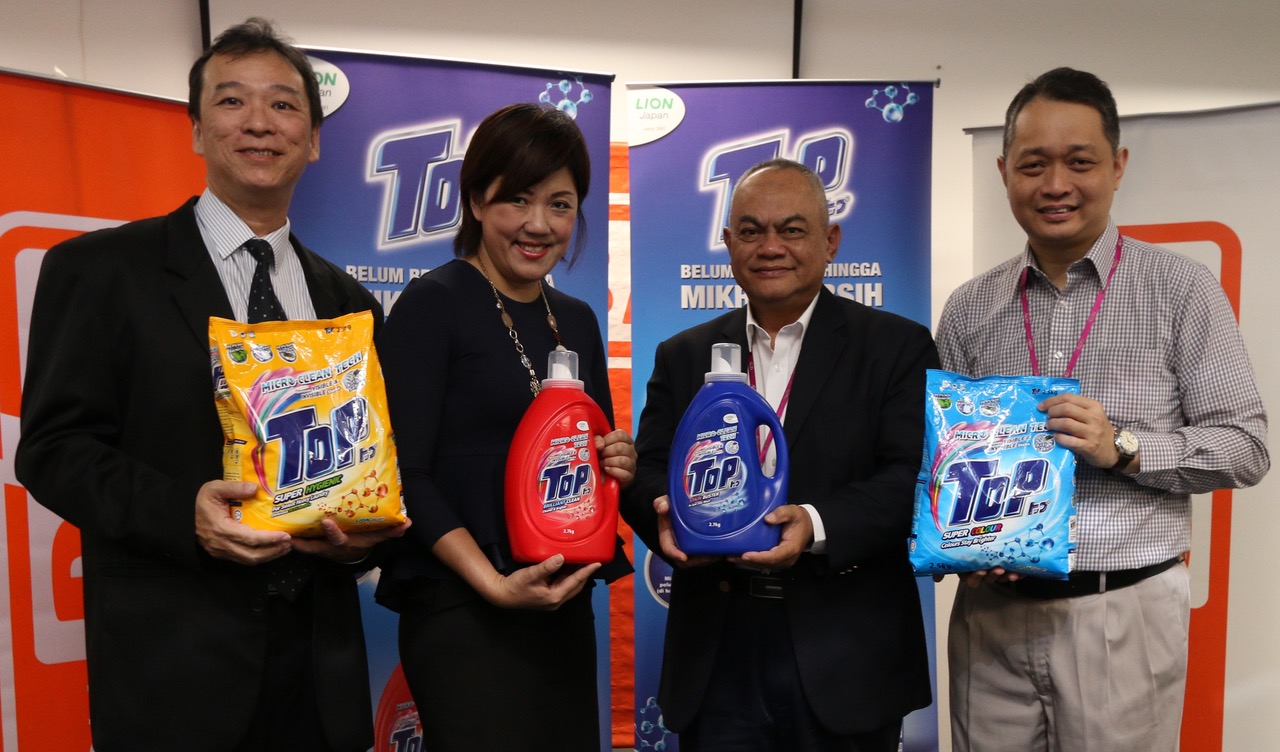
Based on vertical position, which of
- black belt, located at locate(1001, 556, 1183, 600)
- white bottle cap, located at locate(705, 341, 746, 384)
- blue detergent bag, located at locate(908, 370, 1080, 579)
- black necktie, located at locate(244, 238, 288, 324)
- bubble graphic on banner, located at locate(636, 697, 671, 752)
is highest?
black necktie, located at locate(244, 238, 288, 324)

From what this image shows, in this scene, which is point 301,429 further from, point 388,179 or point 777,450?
point 388,179

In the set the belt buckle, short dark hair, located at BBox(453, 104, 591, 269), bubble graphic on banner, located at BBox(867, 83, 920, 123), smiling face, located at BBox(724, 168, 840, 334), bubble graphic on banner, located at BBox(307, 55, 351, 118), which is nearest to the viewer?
short dark hair, located at BBox(453, 104, 591, 269)

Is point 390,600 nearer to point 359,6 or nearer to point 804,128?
point 804,128

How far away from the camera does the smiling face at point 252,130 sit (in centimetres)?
159

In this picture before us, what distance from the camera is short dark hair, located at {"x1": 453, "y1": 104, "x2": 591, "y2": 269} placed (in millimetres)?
1575

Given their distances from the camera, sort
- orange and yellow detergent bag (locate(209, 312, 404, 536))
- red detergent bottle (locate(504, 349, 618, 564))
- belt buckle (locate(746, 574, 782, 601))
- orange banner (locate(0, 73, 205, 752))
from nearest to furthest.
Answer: orange and yellow detergent bag (locate(209, 312, 404, 536))
red detergent bottle (locate(504, 349, 618, 564))
belt buckle (locate(746, 574, 782, 601))
orange banner (locate(0, 73, 205, 752))

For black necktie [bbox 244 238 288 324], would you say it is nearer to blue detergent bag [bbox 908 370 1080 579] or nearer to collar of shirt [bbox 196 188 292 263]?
collar of shirt [bbox 196 188 292 263]

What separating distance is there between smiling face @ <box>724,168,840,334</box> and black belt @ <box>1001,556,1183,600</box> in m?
0.65

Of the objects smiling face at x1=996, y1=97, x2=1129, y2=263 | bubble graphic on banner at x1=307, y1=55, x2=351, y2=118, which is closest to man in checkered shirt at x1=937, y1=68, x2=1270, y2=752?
smiling face at x1=996, y1=97, x2=1129, y2=263

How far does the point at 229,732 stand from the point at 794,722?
0.89m

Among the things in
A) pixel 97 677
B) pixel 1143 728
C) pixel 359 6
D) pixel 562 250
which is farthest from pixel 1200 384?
pixel 359 6

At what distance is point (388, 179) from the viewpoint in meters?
2.82

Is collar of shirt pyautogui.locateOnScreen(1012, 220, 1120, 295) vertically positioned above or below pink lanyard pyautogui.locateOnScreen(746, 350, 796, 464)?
above

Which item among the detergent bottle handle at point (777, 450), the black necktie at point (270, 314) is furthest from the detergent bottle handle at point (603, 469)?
the black necktie at point (270, 314)
